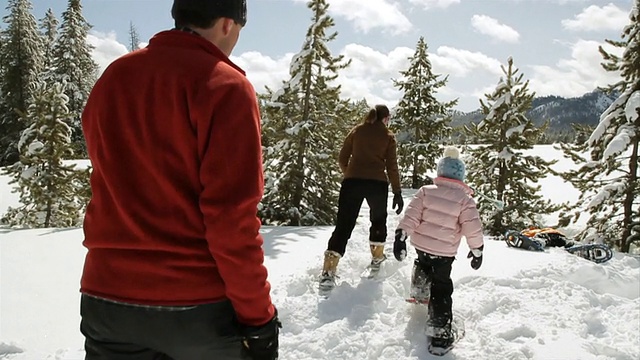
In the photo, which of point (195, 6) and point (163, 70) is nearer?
point (163, 70)

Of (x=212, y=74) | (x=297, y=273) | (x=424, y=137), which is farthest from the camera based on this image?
(x=424, y=137)

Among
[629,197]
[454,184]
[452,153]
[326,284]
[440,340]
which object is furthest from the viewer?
[629,197]

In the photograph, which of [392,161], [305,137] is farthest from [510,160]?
[392,161]

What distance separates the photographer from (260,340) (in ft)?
6.09

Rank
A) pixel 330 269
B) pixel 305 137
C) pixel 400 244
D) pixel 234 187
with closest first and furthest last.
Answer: pixel 234 187, pixel 400 244, pixel 330 269, pixel 305 137

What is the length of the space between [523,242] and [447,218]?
4.13 meters

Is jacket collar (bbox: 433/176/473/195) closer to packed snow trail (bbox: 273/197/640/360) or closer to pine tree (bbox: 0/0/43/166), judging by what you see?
packed snow trail (bbox: 273/197/640/360)

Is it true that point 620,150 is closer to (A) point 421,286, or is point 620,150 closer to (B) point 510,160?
(B) point 510,160

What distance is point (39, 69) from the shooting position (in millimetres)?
38906

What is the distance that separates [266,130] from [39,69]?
34.7 metres

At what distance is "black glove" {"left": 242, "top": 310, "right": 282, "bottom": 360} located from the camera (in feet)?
6.03

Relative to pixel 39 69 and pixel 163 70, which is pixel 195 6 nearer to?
pixel 163 70

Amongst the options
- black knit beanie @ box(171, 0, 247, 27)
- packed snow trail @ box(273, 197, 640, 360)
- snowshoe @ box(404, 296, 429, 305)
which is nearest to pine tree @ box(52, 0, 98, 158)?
packed snow trail @ box(273, 197, 640, 360)

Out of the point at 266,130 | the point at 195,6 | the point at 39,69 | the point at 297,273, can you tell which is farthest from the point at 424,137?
the point at 39,69
